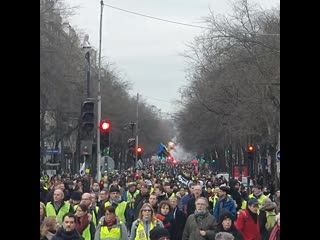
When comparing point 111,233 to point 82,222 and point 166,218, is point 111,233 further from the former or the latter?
point 166,218

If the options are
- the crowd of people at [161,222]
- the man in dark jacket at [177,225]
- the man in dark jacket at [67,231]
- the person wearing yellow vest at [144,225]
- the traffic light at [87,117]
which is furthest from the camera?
the traffic light at [87,117]

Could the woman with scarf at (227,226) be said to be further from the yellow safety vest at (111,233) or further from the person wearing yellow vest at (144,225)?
the yellow safety vest at (111,233)

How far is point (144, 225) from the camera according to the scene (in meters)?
12.6

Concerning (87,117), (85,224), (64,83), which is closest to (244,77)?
(64,83)

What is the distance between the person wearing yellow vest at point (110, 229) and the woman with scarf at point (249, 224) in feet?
7.45

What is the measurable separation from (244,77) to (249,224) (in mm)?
31126

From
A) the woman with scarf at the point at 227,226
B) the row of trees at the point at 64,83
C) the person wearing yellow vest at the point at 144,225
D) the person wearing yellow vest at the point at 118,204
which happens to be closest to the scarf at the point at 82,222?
the person wearing yellow vest at the point at 144,225

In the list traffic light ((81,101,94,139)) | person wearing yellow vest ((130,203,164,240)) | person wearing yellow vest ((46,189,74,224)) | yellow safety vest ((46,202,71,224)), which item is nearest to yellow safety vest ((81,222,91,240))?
person wearing yellow vest ((130,203,164,240))

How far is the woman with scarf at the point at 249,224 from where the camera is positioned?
44.5ft

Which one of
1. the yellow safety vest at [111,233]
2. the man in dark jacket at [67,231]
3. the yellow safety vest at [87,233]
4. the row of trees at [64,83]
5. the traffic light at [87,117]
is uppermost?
the row of trees at [64,83]

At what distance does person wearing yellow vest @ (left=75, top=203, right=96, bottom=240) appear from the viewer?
13250 mm

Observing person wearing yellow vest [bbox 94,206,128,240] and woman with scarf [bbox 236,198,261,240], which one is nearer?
person wearing yellow vest [bbox 94,206,128,240]

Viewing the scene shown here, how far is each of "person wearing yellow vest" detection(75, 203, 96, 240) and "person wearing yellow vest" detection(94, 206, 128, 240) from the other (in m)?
1.14

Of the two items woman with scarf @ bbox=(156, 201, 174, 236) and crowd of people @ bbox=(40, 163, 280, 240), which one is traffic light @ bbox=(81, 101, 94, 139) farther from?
woman with scarf @ bbox=(156, 201, 174, 236)
